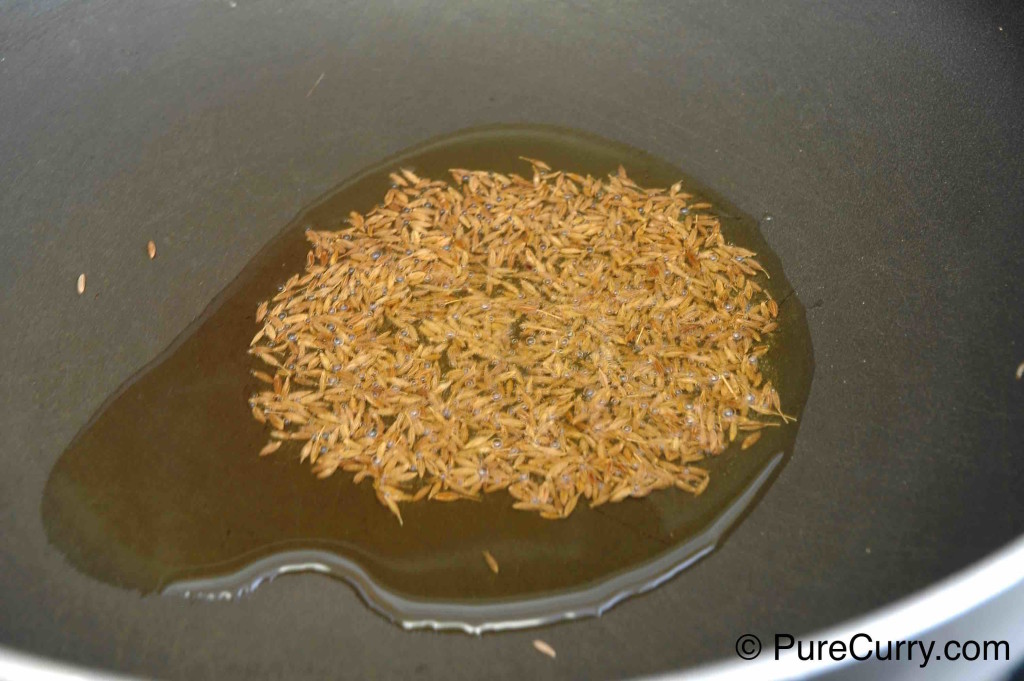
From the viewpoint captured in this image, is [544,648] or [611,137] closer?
[544,648]

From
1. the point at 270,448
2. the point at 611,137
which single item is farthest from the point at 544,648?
the point at 611,137

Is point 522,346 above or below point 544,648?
above

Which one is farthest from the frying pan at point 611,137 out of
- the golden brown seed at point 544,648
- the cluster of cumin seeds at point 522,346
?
the cluster of cumin seeds at point 522,346

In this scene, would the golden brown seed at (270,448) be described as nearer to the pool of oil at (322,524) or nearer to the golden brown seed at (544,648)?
the pool of oil at (322,524)

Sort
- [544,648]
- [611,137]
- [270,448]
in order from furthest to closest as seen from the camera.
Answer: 1. [611,137]
2. [270,448]
3. [544,648]

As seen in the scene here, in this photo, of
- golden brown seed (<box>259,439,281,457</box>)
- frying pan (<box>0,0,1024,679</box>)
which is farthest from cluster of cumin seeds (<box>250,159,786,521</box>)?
frying pan (<box>0,0,1024,679</box>)

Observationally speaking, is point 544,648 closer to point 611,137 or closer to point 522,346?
point 522,346
